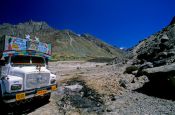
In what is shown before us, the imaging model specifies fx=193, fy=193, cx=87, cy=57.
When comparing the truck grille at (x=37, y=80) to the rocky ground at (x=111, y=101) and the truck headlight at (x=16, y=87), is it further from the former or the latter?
the rocky ground at (x=111, y=101)

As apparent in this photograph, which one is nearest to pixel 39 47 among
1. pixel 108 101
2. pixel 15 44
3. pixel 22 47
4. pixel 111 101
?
pixel 22 47

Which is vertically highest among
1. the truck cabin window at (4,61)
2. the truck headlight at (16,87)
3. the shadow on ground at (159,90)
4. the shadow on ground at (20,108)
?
the truck cabin window at (4,61)

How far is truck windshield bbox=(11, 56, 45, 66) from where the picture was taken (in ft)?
34.9

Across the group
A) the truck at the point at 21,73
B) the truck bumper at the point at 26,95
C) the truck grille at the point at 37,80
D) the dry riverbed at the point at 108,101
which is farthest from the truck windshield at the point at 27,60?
the dry riverbed at the point at 108,101

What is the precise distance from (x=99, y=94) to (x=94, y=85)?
2352mm

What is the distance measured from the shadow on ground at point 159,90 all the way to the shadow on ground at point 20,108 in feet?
22.2

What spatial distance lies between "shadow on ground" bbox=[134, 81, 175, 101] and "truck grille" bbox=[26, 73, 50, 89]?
6473mm

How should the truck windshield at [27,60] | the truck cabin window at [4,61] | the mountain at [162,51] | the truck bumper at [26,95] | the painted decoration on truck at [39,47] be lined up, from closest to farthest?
the truck bumper at [26,95], the truck cabin window at [4,61], the truck windshield at [27,60], the painted decoration on truck at [39,47], the mountain at [162,51]

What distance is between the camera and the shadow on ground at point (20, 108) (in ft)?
31.6

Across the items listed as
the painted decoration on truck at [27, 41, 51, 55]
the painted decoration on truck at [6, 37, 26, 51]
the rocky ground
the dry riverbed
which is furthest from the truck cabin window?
the rocky ground

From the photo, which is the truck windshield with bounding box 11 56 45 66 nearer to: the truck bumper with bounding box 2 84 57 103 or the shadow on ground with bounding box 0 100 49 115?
the truck bumper with bounding box 2 84 57 103

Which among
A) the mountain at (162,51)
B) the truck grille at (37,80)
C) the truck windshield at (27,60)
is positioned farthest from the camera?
the mountain at (162,51)

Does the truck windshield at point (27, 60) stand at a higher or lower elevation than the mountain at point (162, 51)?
lower

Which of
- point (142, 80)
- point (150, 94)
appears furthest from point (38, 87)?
point (142, 80)
